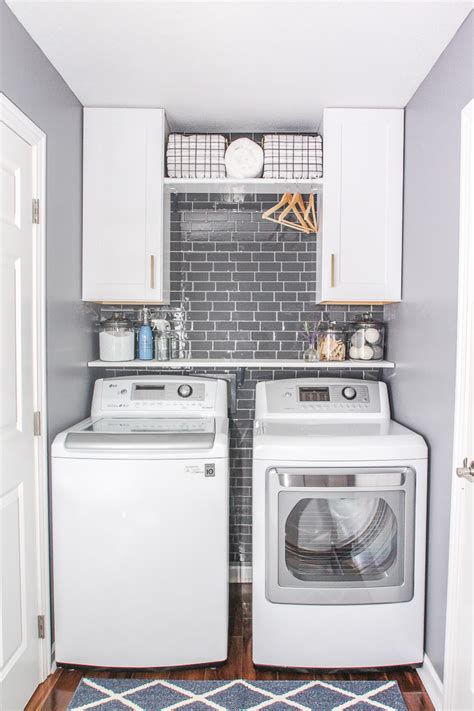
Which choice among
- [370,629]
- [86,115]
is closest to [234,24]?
[86,115]

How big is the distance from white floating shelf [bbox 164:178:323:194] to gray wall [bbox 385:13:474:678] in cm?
47

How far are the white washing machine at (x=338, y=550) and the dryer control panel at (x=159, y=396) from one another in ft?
1.63

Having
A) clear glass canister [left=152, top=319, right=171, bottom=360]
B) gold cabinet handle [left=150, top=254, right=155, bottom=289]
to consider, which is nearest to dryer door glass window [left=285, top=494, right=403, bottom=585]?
clear glass canister [left=152, top=319, right=171, bottom=360]

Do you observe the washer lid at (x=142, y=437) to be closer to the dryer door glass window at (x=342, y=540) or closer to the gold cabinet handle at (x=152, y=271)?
the dryer door glass window at (x=342, y=540)

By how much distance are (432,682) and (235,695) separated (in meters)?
0.75

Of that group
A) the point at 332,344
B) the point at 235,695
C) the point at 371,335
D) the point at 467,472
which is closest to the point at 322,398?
the point at 332,344

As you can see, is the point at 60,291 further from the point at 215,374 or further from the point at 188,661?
the point at 188,661

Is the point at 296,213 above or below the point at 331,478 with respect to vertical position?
above

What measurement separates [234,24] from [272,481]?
165 cm

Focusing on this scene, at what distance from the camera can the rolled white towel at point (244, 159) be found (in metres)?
2.44

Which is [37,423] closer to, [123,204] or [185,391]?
[185,391]

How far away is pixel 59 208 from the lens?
2.15m

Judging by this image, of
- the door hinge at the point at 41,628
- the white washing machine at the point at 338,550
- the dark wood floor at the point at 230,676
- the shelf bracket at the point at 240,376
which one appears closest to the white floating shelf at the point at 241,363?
the shelf bracket at the point at 240,376

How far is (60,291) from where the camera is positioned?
218 cm
